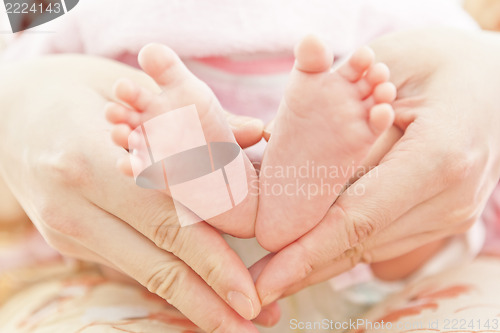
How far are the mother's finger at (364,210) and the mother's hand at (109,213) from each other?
0.05m

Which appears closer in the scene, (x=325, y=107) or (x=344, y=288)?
(x=325, y=107)

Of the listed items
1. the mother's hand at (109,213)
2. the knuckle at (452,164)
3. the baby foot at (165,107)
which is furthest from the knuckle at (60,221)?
the knuckle at (452,164)

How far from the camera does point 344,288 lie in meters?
0.74

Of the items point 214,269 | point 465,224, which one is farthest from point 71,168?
point 465,224

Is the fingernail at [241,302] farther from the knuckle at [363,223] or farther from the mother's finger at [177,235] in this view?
the knuckle at [363,223]

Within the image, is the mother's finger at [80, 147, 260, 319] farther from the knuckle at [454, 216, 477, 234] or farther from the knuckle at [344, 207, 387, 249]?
the knuckle at [454, 216, 477, 234]

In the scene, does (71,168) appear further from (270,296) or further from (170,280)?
(270,296)

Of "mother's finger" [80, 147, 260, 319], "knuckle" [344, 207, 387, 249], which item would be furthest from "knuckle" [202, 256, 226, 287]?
"knuckle" [344, 207, 387, 249]

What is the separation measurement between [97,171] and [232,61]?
306 millimetres

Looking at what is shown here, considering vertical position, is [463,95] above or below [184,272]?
above

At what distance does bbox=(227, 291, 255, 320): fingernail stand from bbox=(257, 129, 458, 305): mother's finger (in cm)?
3

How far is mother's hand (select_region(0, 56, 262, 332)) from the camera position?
0.51 m

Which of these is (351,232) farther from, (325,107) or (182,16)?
(182,16)

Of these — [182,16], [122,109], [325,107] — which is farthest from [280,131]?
[182,16]
